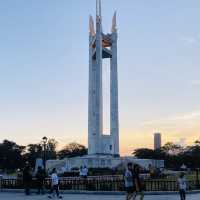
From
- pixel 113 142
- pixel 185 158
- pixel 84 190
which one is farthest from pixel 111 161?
pixel 84 190

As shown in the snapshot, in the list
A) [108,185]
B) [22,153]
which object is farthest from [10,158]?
[108,185]

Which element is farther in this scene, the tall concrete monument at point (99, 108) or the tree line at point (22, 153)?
the tree line at point (22, 153)

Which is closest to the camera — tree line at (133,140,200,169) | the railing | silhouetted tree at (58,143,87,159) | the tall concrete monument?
the railing

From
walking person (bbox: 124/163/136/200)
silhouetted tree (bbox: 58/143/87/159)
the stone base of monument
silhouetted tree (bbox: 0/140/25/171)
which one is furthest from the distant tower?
walking person (bbox: 124/163/136/200)

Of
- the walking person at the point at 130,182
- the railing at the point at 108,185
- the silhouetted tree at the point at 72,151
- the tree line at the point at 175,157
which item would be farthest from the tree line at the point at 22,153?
the walking person at the point at 130,182

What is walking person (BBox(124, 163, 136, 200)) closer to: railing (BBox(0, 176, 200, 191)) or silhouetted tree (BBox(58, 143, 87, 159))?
railing (BBox(0, 176, 200, 191))

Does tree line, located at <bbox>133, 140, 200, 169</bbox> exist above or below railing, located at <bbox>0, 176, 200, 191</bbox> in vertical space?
above

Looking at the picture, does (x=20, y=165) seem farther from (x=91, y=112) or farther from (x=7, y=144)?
(x=91, y=112)

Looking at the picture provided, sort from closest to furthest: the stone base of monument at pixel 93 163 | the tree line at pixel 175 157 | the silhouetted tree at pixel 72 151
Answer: the stone base of monument at pixel 93 163
the tree line at pixel 175 157
the silhouetted tree at pixel 72 151

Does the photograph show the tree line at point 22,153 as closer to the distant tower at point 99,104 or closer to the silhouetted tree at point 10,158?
the silhouetted tree at point 10,158

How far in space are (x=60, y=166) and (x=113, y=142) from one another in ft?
37.9

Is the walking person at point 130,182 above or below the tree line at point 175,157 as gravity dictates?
below

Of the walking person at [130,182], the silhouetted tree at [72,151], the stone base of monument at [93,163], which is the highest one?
the silhouetted tree at [72,151]

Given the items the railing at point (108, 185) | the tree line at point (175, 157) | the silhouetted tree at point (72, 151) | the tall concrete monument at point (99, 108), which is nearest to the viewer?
the railing at point (108, 185)
